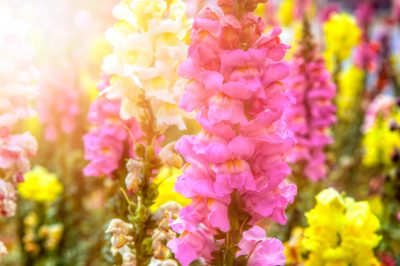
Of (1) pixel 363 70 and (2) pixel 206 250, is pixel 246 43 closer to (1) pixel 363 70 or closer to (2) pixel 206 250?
(2) pixel 206 250

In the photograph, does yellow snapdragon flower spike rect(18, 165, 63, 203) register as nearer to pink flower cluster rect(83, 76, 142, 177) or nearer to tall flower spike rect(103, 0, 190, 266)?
pink flower cluster rect(83, 76, 142, 177)

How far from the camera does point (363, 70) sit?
7809 millimetres

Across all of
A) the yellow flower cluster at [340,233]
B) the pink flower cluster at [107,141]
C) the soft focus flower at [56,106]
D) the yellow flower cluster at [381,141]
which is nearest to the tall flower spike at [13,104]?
the pink flower cluster at [107,141]

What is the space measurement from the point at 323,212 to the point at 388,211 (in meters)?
1.77

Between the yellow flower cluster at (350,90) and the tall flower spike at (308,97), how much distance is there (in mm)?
3315

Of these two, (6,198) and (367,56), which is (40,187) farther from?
(367,56)

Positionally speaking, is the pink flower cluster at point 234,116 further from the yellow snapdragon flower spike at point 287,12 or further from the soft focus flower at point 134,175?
the yellow snapdragon flower spike at point 287,12

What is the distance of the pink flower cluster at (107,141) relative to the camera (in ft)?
10.7

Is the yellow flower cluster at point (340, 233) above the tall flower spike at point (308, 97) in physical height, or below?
below

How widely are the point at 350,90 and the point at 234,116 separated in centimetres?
625

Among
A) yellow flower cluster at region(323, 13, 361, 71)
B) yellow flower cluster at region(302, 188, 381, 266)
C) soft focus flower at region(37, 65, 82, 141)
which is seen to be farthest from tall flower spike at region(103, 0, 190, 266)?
yellow flower cluster at region(323, 13, 361, 71)

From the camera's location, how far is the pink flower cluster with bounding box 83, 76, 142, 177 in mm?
3268

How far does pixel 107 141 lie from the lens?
3268 mm

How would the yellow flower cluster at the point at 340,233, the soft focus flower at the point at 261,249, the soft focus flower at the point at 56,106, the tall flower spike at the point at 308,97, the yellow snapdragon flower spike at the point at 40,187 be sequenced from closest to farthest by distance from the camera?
the soft focus flower at the point at 261,249 → the yellow flower cluster at the point at 340,233 → the tall flower spike at the point at 308,97 → the yellow snapdragon flower spike at the point at 40,187 → the soft focus flower at the point at 56,106
